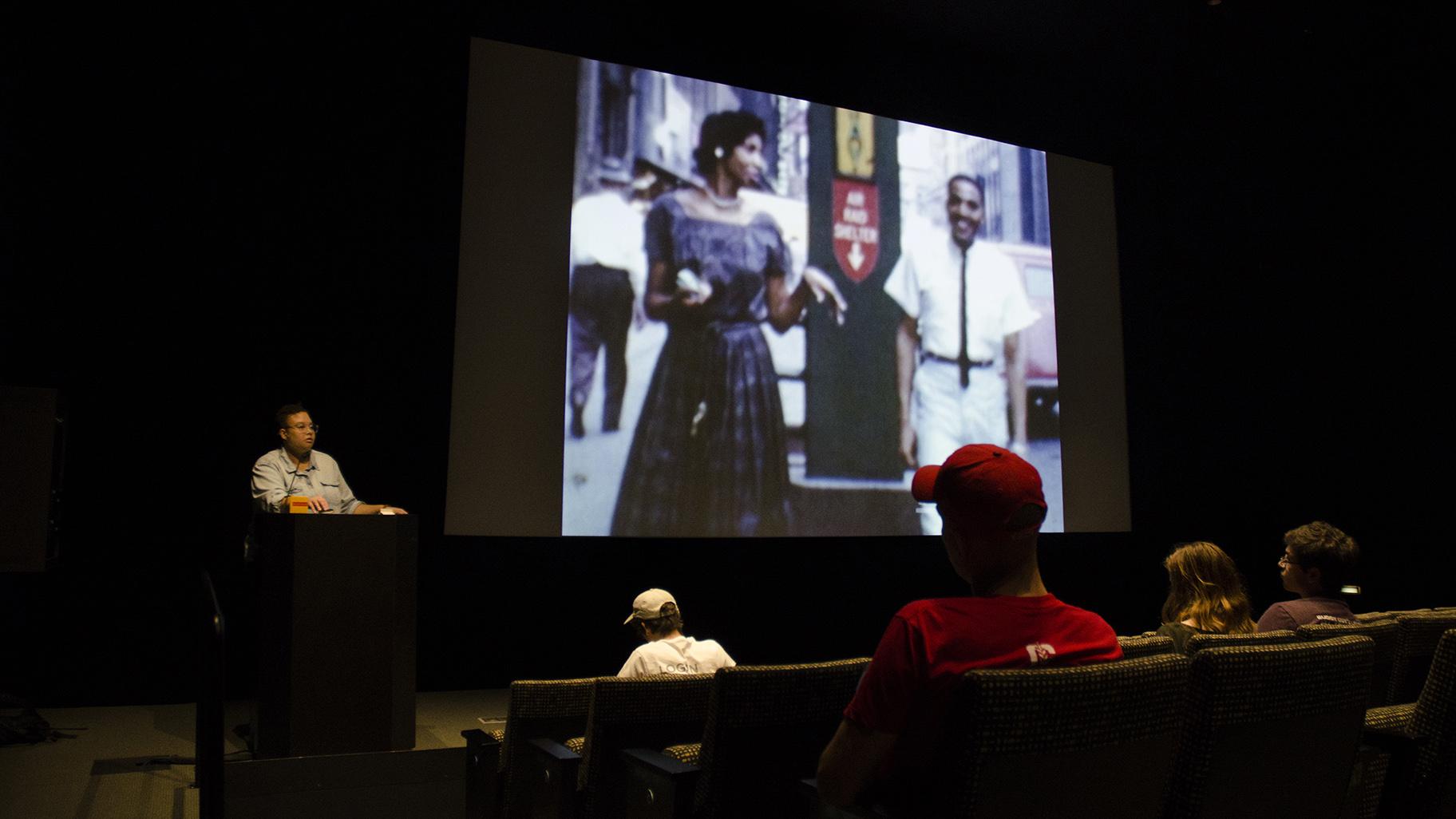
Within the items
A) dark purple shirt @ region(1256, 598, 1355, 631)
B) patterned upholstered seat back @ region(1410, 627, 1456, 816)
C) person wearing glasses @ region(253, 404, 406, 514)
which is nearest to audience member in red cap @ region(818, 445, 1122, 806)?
patterned upholstered seat back @ region(1410, 627, 1456, 816)

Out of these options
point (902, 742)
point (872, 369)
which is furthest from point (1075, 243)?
point (902, 742)

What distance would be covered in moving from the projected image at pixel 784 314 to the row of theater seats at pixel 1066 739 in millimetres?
2942

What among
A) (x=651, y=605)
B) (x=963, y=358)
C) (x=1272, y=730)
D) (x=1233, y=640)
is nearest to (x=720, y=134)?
(x=963, y=358)

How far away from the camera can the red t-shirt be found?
1.36 metres

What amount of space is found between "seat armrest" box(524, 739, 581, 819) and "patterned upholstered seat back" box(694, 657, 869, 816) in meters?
0.36

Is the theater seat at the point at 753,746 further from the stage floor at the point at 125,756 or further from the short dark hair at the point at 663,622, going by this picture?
the stage floor at the point at 125,756

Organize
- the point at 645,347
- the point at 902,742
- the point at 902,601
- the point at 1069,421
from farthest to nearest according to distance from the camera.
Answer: the point at 902,601 → the point at 1069,421 → the point at 645,347 → the point at 902,742

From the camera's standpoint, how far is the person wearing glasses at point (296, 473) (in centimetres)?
422

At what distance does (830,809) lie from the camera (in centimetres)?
149

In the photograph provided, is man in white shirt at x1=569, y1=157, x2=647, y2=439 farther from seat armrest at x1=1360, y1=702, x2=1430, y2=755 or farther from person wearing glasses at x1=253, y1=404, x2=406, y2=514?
seat armrest at x1=1360, y1=702, x2=1430, y2=755

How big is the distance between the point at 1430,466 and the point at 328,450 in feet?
26.5

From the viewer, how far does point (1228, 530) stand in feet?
25.8

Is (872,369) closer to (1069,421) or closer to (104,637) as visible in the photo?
(1069,421)

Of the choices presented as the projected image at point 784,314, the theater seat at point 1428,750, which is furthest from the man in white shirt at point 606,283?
the theater seat at point 1428,750
